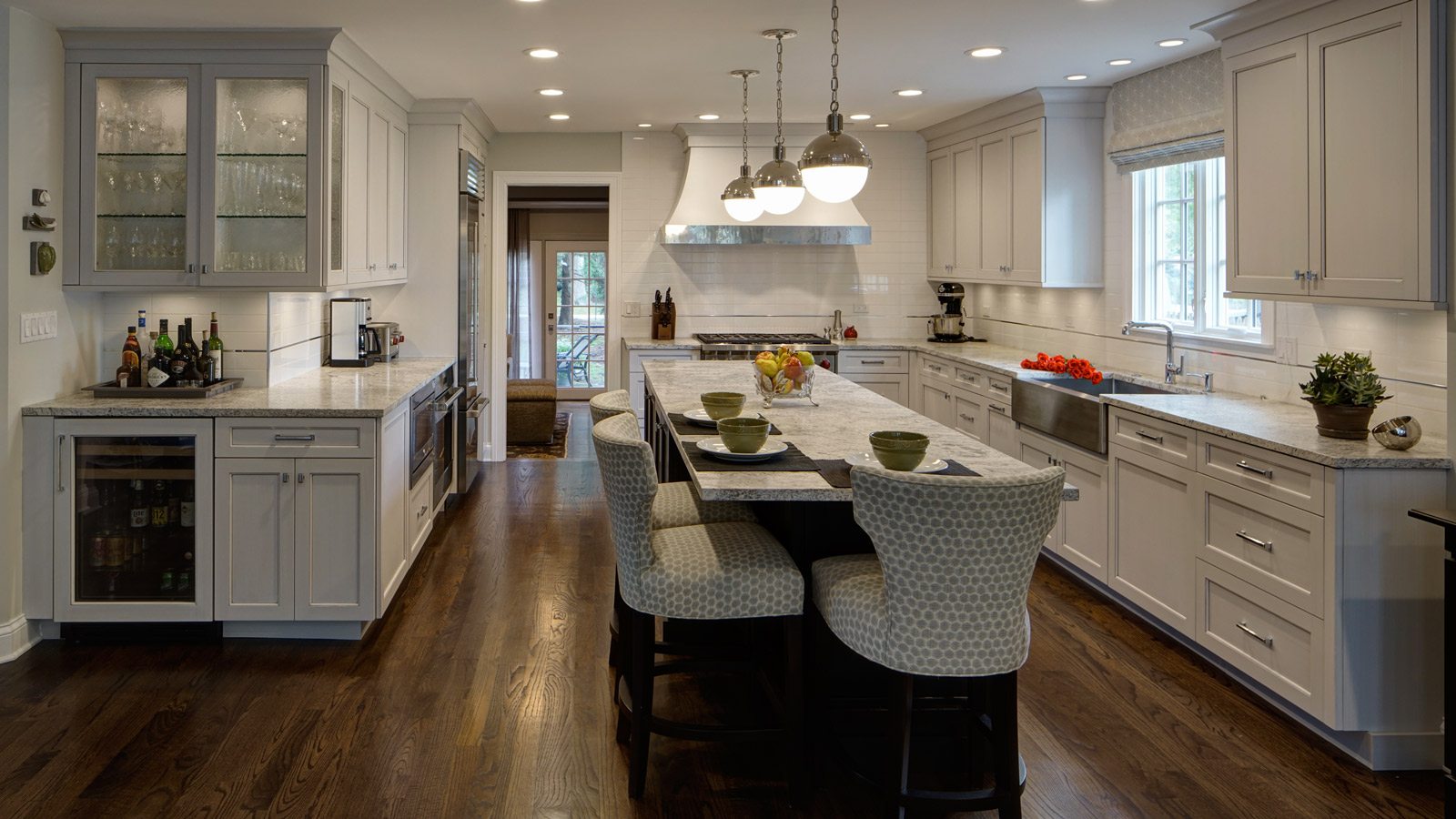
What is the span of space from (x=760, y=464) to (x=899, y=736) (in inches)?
30.3

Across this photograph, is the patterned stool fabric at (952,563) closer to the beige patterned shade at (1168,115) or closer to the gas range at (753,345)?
the beige patterned shade at (1168,115)

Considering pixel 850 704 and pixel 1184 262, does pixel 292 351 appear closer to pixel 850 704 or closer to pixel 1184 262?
pixel 850 704

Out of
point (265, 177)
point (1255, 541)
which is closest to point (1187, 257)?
point (1255, 541)

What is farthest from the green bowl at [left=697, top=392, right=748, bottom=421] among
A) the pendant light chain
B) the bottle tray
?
the bottle tray

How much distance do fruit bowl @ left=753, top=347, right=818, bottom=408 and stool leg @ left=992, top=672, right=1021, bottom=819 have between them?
1.75 m

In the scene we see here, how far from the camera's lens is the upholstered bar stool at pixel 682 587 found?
Result: 279cm

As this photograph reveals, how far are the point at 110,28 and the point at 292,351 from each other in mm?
1544

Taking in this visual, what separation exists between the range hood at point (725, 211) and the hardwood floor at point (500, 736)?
→ 3.66 meters

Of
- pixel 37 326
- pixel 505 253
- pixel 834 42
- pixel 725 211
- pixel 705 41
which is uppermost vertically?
pixel 705 41

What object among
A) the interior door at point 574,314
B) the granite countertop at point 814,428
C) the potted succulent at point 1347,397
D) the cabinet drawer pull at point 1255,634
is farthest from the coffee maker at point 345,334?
the interior door at point 574,314

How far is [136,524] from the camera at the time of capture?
416cm

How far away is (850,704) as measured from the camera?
307cm

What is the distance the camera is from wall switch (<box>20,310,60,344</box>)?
4027 mm

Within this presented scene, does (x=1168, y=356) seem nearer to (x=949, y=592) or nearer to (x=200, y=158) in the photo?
(x=949, y=592)
